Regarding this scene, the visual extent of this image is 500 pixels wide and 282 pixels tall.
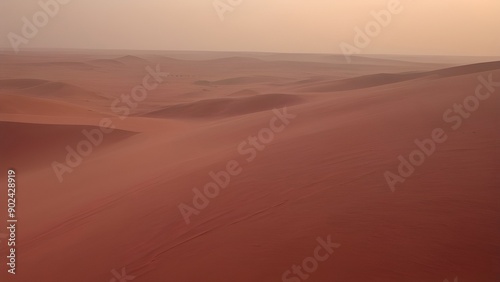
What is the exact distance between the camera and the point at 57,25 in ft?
17.7

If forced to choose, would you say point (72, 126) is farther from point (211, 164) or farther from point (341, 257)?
point (341, 257)

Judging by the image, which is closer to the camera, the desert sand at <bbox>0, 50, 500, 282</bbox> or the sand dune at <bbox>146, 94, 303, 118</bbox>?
the desert sand at <bbox>0, 50, 500, 282</bbox>

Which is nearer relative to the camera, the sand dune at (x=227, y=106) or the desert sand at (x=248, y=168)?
the desert sand at (x=248, y=168)

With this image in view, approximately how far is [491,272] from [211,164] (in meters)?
2.48

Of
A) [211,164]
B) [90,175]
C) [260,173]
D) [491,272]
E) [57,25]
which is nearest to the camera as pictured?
[491,272]

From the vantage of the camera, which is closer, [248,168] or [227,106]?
[248,168]

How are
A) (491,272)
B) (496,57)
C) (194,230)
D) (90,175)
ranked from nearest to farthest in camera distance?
(491,272), (194,230), (90,175), (496,57)

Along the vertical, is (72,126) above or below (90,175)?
above

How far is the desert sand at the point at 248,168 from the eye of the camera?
2838 mm

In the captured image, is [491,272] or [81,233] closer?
[491,272]

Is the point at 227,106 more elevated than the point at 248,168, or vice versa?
the point at 227,106

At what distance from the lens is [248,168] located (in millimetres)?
3957

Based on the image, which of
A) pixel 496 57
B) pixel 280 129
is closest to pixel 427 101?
pixel 496 57

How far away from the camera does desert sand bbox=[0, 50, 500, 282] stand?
284 centimetres
